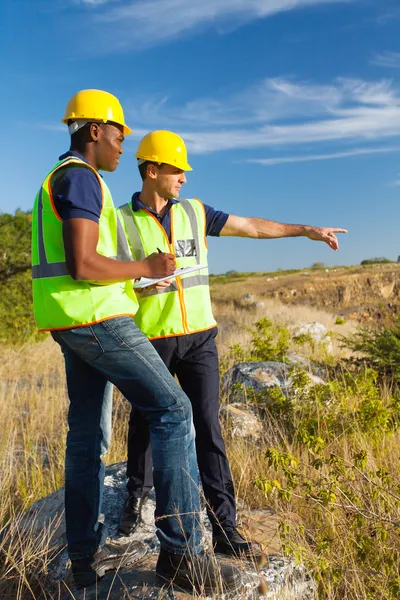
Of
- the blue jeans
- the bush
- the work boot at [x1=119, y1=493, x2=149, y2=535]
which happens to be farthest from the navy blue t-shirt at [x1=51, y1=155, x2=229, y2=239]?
the bush

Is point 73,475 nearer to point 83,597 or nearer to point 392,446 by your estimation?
point 83,597

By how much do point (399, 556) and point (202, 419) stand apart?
4.17 feet

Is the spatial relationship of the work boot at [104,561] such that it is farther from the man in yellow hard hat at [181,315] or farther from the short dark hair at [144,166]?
the short dark hair at [144,166]

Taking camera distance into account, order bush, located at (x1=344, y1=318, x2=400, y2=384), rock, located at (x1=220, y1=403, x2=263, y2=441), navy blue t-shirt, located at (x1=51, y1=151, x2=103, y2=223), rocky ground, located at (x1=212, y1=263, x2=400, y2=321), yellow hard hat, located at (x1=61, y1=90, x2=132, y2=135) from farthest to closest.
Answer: rocky ground, located at (x1=212, y1=263, x2=400, y2=321)
bush, located at (x1=344, y1=318, x2=400, y2=384)
rock, located at (x1=220, y1=403, x2=263, y2=441)
yellow hard hat, located at (x1=61, y1=90, x2=132, y2=135)
navy blue t-shirt, located at (x1=51, y1=151, x2=103, y2=223)

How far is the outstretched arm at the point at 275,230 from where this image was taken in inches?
151

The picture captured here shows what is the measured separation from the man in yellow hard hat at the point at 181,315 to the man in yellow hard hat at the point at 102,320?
0.47 m

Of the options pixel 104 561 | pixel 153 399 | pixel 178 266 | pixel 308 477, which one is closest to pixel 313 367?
pixel 308 477

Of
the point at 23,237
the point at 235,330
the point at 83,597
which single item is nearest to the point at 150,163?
the point at 83,597

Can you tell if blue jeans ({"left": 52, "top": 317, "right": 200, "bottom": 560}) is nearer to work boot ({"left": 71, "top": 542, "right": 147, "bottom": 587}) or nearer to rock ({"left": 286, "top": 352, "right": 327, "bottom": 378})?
work boot ({"left": 71, "top": 542, "right": 147, "bottom": 587})

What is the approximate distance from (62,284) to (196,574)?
4.94 feet

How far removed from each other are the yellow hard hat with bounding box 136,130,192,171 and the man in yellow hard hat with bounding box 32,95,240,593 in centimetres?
58

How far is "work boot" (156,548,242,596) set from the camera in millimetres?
2766

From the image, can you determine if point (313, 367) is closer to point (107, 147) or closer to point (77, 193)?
point (107, 147)

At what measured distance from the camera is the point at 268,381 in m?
6.73
